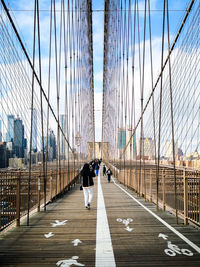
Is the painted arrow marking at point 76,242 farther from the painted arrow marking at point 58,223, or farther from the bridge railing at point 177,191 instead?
the bridge railing at point 177,191

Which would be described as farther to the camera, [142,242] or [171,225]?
[171,225]

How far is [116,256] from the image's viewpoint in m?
3.07

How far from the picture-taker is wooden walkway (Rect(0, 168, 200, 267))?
2945 mm

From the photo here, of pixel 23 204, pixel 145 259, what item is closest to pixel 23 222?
pixel 23 204

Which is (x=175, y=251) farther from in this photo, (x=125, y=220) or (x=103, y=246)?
(x=125, y=220)

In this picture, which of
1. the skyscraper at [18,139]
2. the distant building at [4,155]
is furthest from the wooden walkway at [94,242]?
the skyscraper at [18,139]

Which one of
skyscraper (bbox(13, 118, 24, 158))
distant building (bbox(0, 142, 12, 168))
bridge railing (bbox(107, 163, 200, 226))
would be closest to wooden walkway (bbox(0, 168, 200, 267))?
bridge railing (bbox(107, 163, 200, 226))

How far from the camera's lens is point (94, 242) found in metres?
3.61

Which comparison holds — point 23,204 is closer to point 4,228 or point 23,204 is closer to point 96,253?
point 4,228

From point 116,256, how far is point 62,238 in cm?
97

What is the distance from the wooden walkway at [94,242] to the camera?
2.95 metres

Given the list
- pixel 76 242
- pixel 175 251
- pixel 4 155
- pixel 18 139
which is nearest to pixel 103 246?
pixel 76 242

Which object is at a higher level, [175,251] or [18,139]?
[18,139]

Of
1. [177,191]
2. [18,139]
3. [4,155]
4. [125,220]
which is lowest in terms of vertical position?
[125,220]
